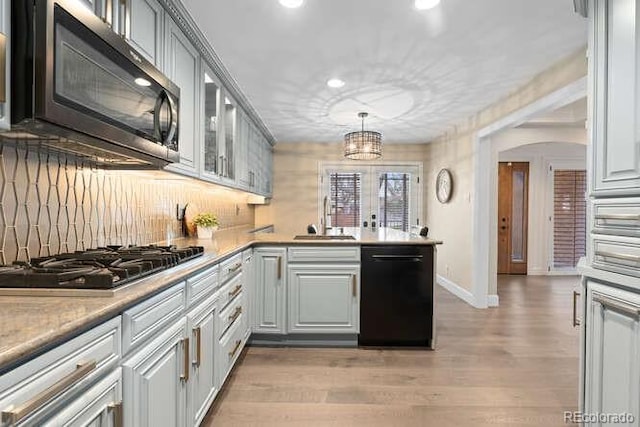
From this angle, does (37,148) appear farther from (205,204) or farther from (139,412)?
(205,204)

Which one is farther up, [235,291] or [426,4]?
[426,4]

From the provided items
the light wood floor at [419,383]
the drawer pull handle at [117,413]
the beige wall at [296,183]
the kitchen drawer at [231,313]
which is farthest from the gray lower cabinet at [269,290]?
the beige wall at [296,183]

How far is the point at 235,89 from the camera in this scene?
3691mm

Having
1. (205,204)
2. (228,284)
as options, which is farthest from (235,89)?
(228,284)

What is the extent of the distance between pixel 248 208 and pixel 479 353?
13.5ft

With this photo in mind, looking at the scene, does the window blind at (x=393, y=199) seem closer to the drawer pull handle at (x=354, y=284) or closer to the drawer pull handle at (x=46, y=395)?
the drawer pull handle at (x=354, y=284)

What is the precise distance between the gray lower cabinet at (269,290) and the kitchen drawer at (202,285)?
39.7 inches

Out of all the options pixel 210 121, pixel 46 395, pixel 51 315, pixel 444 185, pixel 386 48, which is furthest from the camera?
pixel 444 185

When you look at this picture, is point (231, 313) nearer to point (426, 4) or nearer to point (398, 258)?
point (398, 258)

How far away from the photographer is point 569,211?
6957 millimetres

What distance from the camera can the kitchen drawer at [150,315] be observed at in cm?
114

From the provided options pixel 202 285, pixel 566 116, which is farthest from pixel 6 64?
pixel 566 116

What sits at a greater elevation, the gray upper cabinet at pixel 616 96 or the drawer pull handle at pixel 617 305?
the gray upper cabinet at pixel 616 96

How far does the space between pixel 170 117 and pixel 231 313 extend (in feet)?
4.15
